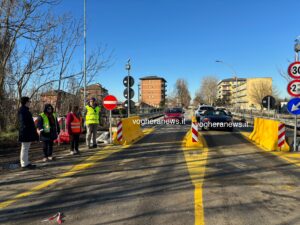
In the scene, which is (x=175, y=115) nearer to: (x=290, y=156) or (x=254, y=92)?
(x=290, y=156)

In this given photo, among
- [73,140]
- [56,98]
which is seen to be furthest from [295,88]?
[56,98]

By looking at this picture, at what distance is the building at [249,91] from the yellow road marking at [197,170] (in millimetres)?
74304

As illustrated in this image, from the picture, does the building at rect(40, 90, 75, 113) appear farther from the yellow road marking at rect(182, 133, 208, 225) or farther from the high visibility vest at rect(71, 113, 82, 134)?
the yellow road marking at rect(182, 133, 208, 225)

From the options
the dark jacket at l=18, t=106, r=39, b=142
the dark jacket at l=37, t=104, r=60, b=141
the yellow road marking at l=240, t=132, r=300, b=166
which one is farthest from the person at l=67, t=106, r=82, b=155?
the yellow road marking at l=240, t=132, r=300, b=166

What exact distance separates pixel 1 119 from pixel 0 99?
1.20 meters

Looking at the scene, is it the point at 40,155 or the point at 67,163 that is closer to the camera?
the point at 67,163

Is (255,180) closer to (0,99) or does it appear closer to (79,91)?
(0,99)

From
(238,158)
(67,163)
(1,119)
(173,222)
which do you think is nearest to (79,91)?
(1,119)

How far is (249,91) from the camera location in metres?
128

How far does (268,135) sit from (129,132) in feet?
20.7

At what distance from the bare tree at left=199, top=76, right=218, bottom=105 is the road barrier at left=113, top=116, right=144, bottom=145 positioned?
11700cm

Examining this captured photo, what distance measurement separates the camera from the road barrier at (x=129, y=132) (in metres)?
12.2

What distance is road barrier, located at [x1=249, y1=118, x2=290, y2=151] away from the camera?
1038 centimetres

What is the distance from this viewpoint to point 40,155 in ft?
31.5
